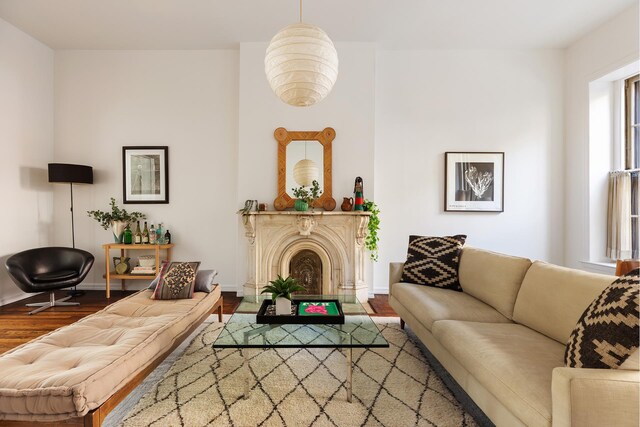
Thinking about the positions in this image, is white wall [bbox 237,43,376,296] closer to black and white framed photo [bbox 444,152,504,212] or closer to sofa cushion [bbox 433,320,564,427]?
black and white framed photo [bbox 444,152,504,212]

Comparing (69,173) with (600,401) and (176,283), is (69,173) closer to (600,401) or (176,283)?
(176,283)

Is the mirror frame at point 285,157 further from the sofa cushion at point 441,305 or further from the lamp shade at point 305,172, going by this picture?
the sofa cushion at point 441,305

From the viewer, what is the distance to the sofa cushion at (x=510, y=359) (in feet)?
4.10

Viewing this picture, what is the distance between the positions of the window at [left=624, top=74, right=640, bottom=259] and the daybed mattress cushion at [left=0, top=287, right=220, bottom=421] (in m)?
4.94

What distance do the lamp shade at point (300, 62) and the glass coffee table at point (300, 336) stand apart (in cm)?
150

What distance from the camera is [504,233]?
4484 millimetres

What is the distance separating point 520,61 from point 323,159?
10.2ft

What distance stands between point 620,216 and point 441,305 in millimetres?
3174

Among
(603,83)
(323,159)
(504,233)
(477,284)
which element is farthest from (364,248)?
(603,83)

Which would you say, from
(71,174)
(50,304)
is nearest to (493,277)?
(50,304)

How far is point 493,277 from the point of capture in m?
2.44

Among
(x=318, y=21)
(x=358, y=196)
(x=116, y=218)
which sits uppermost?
(x=318, y=21)

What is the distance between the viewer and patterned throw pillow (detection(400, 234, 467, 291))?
9.64 ft

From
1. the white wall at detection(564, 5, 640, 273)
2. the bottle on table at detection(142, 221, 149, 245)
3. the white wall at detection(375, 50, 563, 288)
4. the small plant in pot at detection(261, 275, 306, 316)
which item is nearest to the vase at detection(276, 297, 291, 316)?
the small plant in pot at detection(261, 275, 306, 316)
